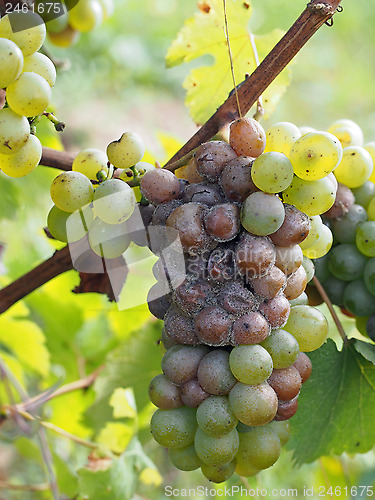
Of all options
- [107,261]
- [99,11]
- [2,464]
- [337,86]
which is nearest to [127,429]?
[107,261]

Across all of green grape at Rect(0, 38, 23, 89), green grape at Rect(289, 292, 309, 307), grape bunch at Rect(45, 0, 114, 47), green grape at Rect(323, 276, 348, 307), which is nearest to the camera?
green grape at Rect(0, 38, 23, 89)

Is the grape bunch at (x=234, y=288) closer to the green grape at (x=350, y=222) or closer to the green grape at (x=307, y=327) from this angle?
the green grape at (x=307, y=327)

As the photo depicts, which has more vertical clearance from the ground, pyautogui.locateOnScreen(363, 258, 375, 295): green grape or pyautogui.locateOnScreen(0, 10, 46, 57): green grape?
pyautogui.locateOnScreen(363, 258, 375, 295): green grape

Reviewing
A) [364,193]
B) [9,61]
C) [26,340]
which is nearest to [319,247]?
[364,193]

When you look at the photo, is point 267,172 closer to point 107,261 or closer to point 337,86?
point 107,261

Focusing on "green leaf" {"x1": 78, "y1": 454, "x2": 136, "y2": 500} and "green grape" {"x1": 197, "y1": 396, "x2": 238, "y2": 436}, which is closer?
"green grape" {"x1": 197, "y1": 396, "x2": 238, "y2": 436}

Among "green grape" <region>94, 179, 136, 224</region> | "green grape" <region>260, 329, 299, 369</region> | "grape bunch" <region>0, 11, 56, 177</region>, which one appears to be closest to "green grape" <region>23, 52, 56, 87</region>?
"grape bunch" <region>0, 11, 56, 177</region>

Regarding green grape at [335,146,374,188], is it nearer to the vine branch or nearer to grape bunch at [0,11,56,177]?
the vine branch
